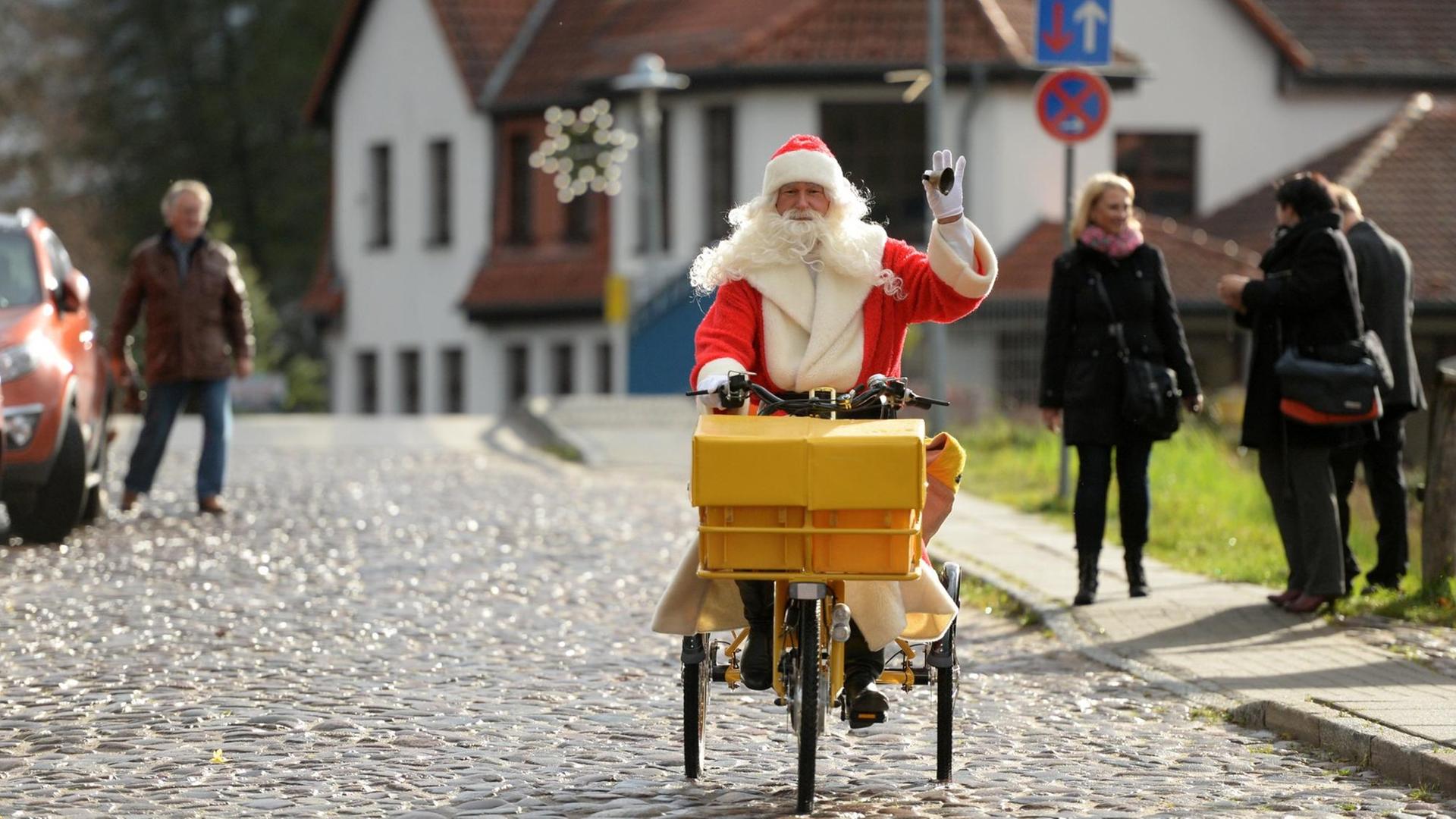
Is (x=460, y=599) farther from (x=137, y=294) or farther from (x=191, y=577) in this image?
(x=137, y=294)

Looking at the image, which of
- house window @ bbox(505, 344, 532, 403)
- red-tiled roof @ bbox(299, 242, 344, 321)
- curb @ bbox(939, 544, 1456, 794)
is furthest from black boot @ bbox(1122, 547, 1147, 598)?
red-tiled roof @ bbox(299, 242, 344, 321)

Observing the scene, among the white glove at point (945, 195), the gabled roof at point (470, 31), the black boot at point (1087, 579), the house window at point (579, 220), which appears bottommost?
the black boot at point (1087, 579)

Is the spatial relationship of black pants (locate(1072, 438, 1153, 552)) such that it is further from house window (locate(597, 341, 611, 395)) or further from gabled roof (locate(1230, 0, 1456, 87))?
house window (locate(597, 341, 611, 395))

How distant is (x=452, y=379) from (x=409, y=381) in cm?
145

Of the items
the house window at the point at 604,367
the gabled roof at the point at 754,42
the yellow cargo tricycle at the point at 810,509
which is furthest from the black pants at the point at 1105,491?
the house window at the point at 604,367

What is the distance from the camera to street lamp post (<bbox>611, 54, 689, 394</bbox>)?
34188mm

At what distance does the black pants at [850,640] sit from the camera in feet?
24.3

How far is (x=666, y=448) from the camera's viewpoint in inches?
966

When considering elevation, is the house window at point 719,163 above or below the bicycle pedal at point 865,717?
above

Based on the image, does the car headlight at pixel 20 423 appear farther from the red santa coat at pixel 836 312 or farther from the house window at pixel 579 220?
the house window at pixel 579 220

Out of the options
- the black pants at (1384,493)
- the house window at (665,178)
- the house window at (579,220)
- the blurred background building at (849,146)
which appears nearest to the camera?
the black pants at (1384,493)

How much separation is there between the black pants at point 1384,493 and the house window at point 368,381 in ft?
127

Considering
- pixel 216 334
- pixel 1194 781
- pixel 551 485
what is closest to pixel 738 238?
pixel 1194 781

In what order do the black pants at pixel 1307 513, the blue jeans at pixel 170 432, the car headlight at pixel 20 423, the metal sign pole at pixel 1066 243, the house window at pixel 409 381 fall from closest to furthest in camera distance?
the black pants at pixel 1307 513 → the car headlight at pixel 20 423 → the metal sign pole at pixel 1066 243 → the blue jeans at pixel 170 432 → the house window at pixel 409 381
